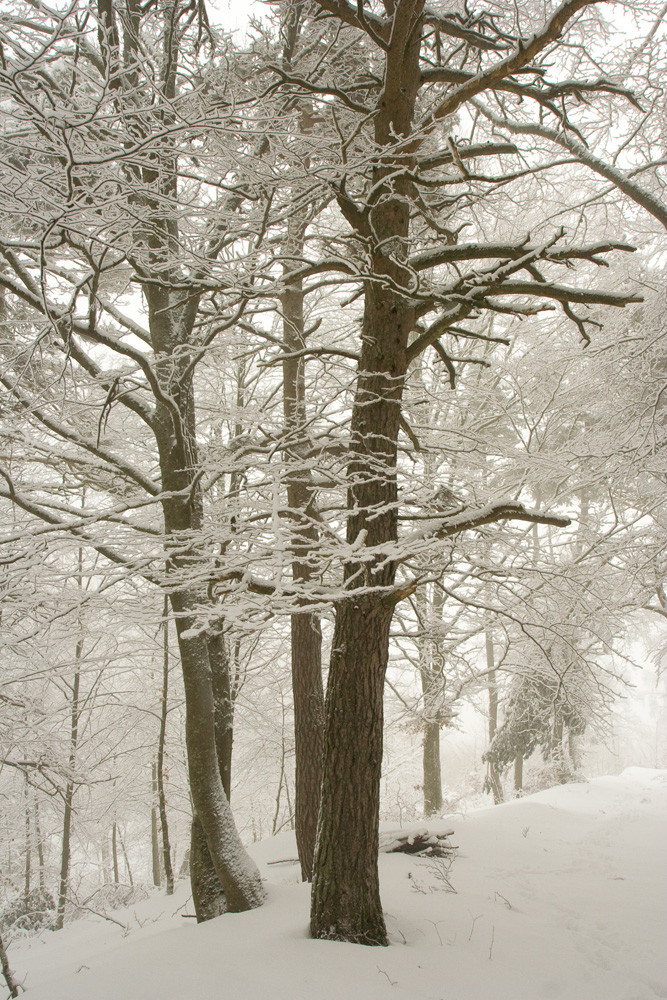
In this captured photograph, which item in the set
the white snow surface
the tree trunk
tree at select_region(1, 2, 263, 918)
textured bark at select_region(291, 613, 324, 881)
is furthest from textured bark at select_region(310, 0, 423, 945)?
textured bark at select_region(291, 613, 324, 881)

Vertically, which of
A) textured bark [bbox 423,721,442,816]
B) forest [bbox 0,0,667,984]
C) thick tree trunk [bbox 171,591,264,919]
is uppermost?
forest [bbox 0,0,667,984]

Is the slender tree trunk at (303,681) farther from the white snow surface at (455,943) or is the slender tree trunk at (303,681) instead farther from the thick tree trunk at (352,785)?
the thick tree trunk at (352,785)

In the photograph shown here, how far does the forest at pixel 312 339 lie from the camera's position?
3441 millimetres

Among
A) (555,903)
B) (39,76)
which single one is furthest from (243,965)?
(39,76)

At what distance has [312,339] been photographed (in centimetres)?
734

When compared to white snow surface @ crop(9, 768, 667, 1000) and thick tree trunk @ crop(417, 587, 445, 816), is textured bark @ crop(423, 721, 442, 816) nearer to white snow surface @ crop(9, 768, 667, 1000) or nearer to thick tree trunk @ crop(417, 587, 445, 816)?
thick tree trunk @ crop(417, 587, 445, 816)

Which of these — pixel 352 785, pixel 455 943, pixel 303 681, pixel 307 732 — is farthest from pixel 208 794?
pixel 455 943

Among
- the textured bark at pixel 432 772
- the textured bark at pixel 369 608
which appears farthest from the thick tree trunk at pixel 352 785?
the textured bark at pixel 432 772

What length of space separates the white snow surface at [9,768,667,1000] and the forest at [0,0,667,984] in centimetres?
41

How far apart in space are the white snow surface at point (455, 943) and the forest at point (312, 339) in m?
0.41

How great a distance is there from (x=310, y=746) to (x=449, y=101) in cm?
559

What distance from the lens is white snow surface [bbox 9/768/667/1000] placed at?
10.6 ft

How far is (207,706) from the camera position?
549 centimetres

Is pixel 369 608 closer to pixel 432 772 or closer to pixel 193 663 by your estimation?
pixel 193 663
